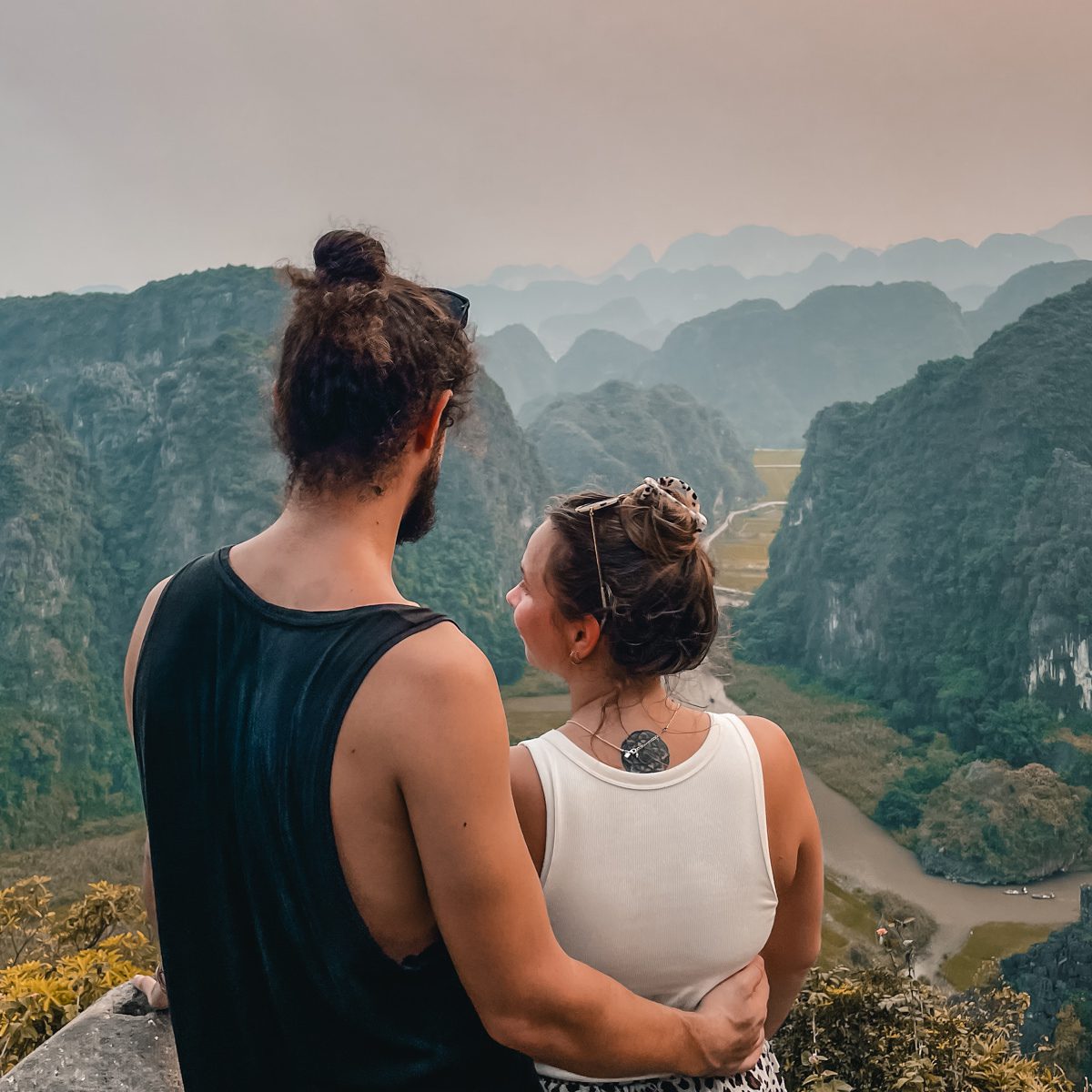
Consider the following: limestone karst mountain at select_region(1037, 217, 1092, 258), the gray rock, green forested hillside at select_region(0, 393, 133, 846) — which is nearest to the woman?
the gray rock

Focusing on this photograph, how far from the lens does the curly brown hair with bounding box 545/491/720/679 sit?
4.69 feet

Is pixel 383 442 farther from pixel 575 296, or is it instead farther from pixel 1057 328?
pixel 575 296

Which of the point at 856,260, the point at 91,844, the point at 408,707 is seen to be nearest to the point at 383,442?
the point at 408,707

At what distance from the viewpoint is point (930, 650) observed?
141ft

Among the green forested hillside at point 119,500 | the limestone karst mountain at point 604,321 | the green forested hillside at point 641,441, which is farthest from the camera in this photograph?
the limestone karst mountain at point 604,321

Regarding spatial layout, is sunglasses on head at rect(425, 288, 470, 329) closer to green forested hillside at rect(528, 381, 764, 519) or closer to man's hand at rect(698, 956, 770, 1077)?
man's hand at rect(698, 956, 770, 1077)

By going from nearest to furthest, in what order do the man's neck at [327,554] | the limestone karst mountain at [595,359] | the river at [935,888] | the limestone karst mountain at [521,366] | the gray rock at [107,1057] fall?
1. the man's neck at [327,554]
2. the gray rock at [107,1057]
3. the river at [935,888]
4. the limestone karst mountain at [521,366]
5. the limestone karst mountain at [595,359]

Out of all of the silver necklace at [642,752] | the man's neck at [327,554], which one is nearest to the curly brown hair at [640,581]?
the silver necklace at [642,752]

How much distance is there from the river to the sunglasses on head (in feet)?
84.1

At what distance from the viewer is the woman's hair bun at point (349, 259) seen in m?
1.21

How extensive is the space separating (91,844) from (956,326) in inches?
3313

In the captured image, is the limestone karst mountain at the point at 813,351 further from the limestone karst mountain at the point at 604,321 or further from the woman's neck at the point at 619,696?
the woman's neck at the point at 619,696

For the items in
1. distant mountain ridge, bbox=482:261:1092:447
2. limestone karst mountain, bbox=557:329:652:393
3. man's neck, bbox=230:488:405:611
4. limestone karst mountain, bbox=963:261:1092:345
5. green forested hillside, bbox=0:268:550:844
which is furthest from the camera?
limestone karst mountain, bbox=557:329:652:393

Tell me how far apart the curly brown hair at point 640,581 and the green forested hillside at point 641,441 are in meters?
63.4
